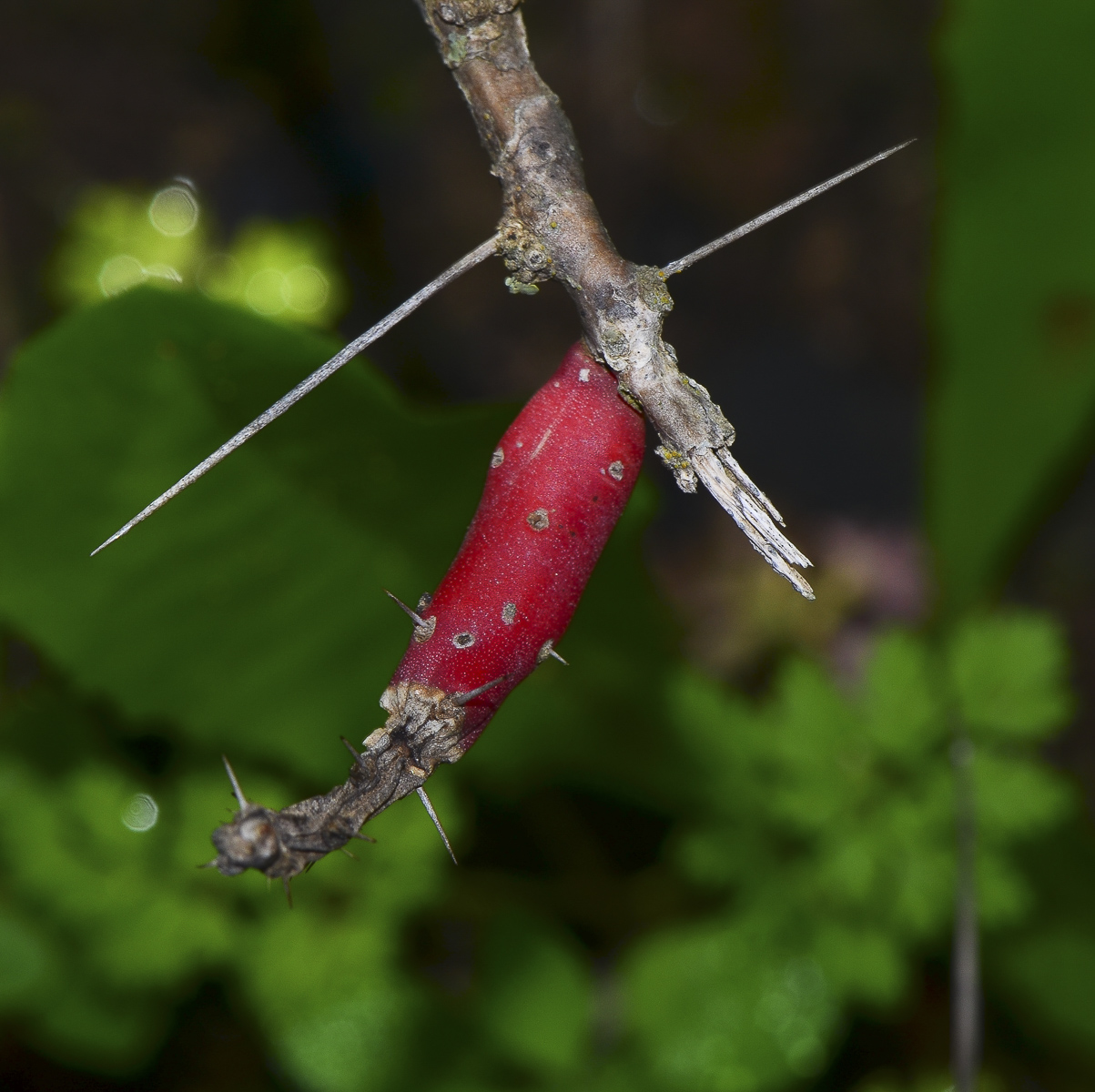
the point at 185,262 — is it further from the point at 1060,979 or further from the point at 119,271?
the point at 1060,979

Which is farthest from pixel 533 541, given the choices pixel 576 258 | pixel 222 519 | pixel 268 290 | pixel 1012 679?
pixel 268 290

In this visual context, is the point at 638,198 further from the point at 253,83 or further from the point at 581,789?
the point at 581,789

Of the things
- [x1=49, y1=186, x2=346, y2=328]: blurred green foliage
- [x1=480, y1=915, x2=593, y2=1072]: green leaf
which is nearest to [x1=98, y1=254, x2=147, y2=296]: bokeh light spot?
[x1=49, y1=186, x2=346, y2=328]: blurred green foliage

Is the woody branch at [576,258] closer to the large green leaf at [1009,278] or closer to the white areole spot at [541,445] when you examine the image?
the white areole spot at [541,445]

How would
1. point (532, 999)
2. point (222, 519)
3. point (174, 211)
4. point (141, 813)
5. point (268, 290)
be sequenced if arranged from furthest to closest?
point (174, 211), point (268, 290), point (532, 999), point (141, 813), point (222, 519)

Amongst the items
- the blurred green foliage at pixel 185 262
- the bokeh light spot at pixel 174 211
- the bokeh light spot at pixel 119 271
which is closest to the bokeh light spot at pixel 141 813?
the blurred green foliage at pixel 185 262
